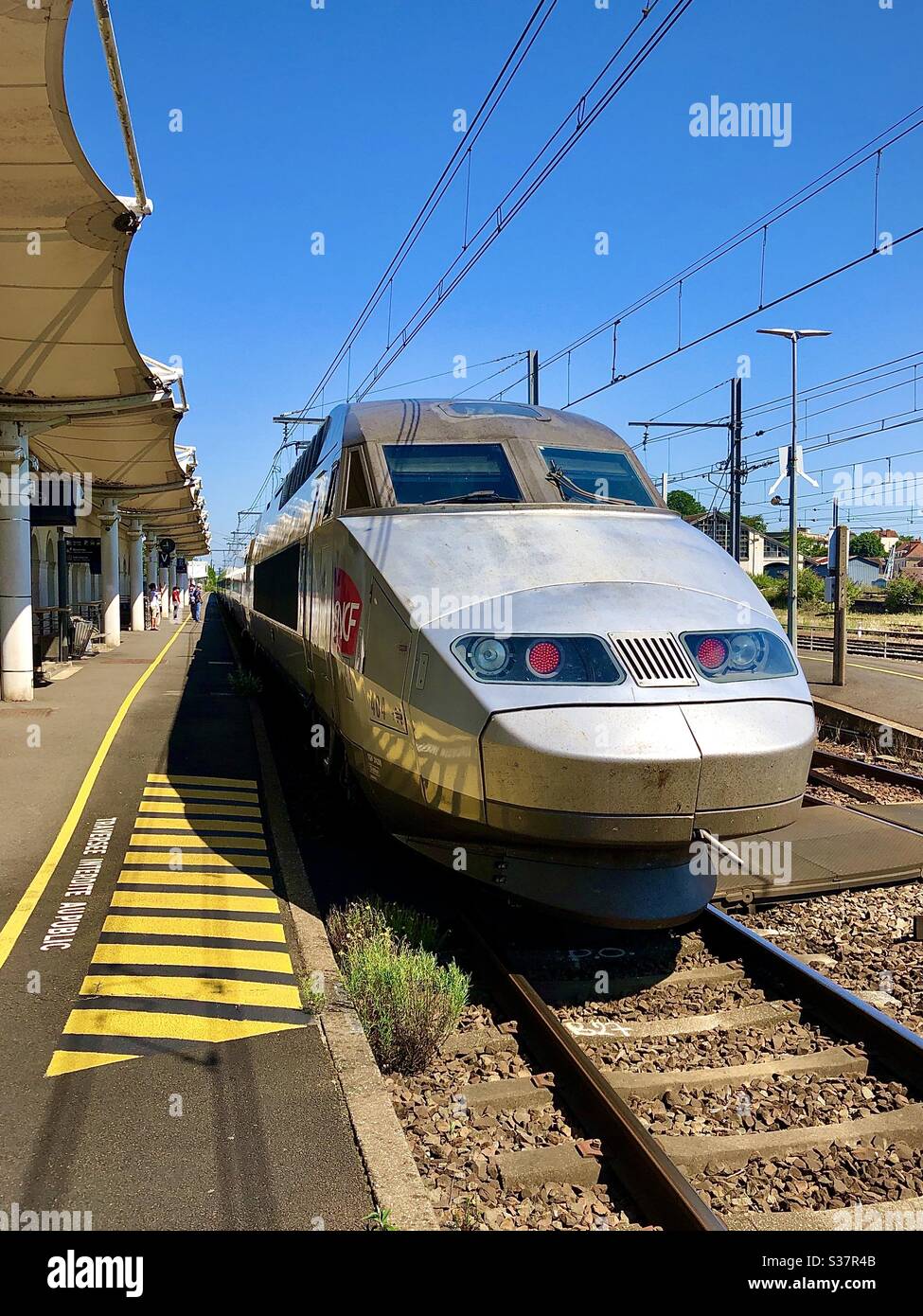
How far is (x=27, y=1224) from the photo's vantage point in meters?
3.36

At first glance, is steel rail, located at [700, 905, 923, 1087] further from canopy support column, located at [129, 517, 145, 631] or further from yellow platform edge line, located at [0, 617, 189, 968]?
canopy support column, located at [129, 517, 145, 631]

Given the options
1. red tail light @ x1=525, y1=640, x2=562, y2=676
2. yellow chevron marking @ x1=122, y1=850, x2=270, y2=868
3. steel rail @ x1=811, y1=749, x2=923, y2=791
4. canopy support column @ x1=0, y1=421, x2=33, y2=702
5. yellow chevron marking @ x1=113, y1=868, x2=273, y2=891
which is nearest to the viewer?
red tail light @ x1=525, y1=640, x2=562, y2=676

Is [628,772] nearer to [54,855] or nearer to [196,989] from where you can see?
[196,989]

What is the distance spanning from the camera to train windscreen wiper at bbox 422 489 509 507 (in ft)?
21.7

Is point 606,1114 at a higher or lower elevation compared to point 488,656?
lower

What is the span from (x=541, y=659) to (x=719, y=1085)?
2.15 meters

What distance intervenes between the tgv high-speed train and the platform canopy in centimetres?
463

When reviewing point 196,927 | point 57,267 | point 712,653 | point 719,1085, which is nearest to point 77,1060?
point 196,927

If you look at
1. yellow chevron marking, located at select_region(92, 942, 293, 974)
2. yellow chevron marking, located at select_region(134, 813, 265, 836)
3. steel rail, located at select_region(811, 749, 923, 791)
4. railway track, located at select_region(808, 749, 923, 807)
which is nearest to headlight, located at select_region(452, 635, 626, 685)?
yellow chevron marking, located at select_region(92, 942, 293, 974)

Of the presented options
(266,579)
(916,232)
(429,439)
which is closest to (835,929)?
(429,439)

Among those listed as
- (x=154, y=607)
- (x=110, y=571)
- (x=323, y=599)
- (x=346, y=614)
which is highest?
(x=110, y=571)

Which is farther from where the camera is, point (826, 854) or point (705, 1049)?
point (826, 854)

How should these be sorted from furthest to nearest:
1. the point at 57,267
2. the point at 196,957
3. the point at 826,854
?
the point at 57,267, the point at 826,854, the point at 196,957

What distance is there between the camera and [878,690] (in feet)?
63.9
